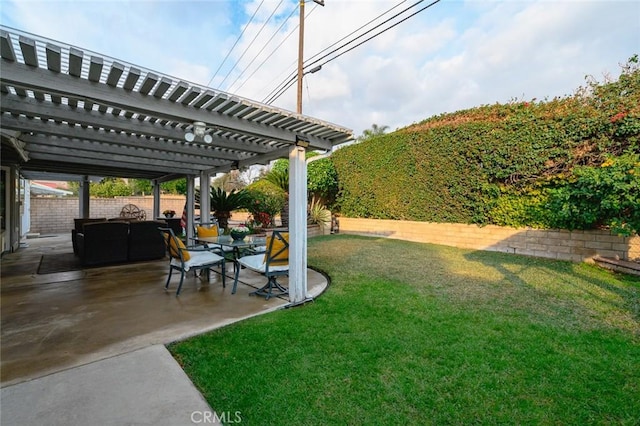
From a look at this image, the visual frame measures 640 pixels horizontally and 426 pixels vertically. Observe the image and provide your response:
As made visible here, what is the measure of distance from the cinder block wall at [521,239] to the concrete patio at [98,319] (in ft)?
15.7

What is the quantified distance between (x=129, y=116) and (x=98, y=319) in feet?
8.59

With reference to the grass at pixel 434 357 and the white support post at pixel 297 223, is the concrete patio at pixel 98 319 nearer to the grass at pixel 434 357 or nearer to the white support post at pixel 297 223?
the white support post at pixel 297 223

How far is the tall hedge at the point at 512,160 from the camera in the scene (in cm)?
552

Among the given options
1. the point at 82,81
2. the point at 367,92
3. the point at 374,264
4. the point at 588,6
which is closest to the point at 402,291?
the point at 374,264

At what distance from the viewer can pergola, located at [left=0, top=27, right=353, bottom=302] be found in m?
2.37

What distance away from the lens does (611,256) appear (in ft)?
19.0

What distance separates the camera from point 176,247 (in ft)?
15.3

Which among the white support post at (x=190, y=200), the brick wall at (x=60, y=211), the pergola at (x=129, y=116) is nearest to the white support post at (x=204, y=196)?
the white support post at (x=190, y=200)

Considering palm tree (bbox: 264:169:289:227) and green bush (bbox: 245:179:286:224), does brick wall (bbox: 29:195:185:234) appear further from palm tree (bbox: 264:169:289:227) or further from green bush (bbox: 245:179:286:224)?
palm tree (bbox: 264:169:289:227)

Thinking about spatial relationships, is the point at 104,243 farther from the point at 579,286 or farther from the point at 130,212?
the point at 579,286

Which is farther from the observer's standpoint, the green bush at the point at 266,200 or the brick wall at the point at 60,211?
the brick wall at the point at 60,211

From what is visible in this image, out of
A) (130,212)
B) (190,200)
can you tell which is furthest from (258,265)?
(130,212)

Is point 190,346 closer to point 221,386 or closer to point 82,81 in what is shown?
point 221,386

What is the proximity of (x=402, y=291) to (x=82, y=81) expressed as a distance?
4.50m
